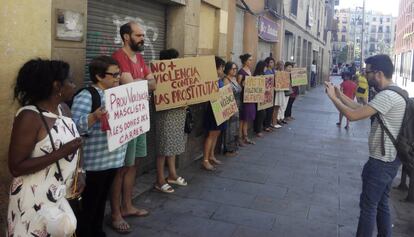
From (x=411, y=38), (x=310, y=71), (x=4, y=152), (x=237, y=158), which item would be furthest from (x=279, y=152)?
(x=411, y=38)

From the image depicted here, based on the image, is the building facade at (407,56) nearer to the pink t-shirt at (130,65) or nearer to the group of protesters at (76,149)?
the group of protesters at (76,149)

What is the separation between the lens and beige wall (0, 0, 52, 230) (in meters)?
3.55

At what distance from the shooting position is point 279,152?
28.1 feet

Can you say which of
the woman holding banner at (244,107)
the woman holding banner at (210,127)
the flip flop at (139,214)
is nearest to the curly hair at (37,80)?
the flip flop at (139,214)

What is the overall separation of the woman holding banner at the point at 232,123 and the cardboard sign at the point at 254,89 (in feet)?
0.62

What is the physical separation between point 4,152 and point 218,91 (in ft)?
11.9

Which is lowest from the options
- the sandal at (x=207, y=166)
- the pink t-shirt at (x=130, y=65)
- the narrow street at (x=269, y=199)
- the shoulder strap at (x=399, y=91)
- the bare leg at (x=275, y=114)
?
the narrow street at (x=269, y=199)

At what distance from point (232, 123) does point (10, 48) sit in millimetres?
5566

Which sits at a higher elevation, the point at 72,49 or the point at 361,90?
the point at 72,49

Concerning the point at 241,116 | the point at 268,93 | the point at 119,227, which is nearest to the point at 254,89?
the point at 241,116

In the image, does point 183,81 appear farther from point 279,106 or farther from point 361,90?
point 361,90

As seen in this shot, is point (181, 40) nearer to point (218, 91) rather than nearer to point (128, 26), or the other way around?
point (218, 91)

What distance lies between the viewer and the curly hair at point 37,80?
260 cm

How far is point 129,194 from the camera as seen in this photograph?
474 cm
